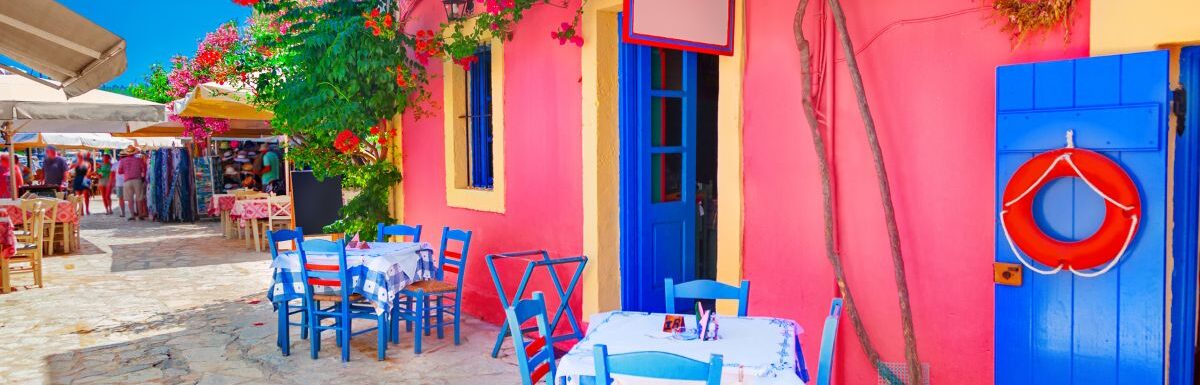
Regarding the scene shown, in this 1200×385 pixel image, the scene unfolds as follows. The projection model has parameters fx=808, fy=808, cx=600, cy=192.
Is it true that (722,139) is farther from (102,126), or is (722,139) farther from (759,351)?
(102,126)

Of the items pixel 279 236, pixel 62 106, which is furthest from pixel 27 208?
pixel 279 236

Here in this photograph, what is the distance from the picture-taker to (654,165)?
552cm

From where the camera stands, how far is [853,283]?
13.0 ft

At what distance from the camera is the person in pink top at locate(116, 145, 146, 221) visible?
52.7ft

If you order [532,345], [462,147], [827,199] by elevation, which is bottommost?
[532,345]

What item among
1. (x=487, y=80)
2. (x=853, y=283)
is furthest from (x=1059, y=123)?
(x=487, y=80)

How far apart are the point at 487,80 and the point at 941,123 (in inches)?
166

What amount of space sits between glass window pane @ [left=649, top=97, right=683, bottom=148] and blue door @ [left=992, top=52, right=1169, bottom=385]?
258cm

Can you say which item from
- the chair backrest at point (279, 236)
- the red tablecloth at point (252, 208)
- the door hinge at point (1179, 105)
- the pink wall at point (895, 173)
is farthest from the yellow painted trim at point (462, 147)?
the red tablecloth at point (252, 208)

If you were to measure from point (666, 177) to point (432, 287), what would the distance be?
5.97 ft

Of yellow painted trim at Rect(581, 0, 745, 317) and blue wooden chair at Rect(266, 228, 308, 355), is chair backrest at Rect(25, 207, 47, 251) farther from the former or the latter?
yellow painted trim at Rect(581, 0, 745, 317)

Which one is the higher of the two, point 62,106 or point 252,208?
point 62,106

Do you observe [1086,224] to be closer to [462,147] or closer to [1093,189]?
[1093,189]

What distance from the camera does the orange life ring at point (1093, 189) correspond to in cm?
286
